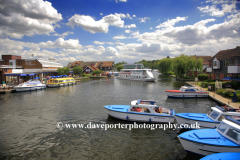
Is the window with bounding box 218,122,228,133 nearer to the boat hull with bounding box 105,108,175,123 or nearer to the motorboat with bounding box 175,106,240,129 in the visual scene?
the motorboat with bounding box 175,106,240,129

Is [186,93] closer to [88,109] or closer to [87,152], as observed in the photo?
[88,109]

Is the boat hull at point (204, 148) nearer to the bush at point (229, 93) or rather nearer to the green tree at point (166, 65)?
the bush at point (229, 93)

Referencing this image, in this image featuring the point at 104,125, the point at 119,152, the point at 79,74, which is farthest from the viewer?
the point at 79,74

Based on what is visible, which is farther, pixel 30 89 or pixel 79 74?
pixel 79 74

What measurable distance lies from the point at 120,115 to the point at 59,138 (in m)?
6.33

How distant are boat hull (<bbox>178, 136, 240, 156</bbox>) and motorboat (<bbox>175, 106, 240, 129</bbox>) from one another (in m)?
4.02

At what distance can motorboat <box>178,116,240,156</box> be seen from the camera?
9.05 metres

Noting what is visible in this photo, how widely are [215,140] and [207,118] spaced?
4376 millimetres

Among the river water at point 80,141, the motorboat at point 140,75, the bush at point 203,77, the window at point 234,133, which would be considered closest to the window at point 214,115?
the river water at point 80,141

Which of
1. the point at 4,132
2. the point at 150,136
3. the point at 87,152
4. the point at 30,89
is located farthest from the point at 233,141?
the point at 30,89

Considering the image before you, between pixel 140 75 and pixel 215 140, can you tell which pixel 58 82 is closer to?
pixel 140 75

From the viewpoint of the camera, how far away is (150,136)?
13.4 metres

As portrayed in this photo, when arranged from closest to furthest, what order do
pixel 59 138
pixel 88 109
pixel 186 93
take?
pixel 59 138 < pixel 88 109 < pixel 186 93

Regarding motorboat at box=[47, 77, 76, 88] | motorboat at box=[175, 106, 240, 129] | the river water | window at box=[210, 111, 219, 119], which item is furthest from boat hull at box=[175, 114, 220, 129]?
motorboat at box=[47, 77, 76, 88]
